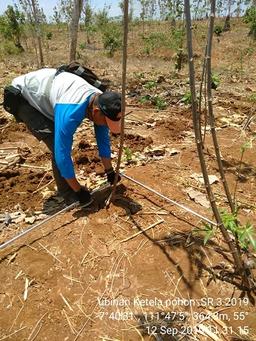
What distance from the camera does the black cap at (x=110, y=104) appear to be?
2613 millimetres

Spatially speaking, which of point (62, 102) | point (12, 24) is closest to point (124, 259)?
point (62, 102)

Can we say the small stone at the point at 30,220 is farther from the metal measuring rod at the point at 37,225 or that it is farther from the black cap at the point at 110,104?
the black cap at the point at 110,104

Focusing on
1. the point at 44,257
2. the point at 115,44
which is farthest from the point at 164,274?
the point at 115,44

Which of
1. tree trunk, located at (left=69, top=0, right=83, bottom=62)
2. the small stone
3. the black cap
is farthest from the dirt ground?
tree trunk, located at (left=69, top=0, right=83, bottom=62)

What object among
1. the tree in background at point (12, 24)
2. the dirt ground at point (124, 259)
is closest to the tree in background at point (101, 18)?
the tree in background at point (12, 24)

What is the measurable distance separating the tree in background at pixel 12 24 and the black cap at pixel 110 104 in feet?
43.6

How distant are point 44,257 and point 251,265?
1577 millimetres

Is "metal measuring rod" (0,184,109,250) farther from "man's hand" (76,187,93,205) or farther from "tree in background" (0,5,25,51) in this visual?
"tree in background" (0,5,25,51)

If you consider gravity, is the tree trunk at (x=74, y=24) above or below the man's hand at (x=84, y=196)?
above

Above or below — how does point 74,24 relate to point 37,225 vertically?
above

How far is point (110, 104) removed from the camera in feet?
8.57

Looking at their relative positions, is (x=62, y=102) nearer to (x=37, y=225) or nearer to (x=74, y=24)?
(x=37, y=225)

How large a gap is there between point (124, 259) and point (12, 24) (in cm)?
1419

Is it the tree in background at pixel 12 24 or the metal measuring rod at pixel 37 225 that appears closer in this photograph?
the metal measuring rod at pixel 37 225
